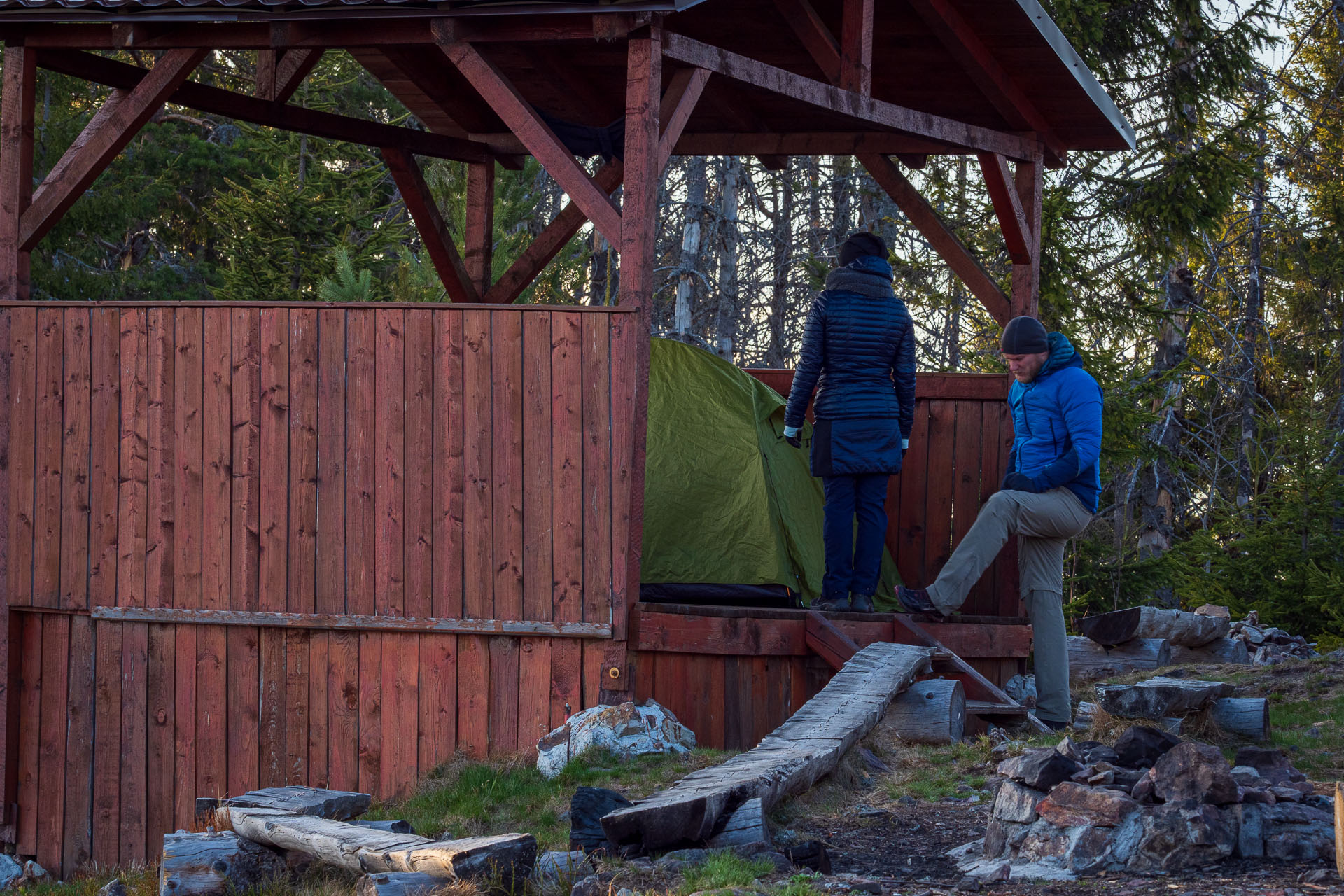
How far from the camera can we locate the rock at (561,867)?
4102mm

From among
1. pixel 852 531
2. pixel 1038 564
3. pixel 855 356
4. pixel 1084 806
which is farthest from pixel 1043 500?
pixel 1084 806

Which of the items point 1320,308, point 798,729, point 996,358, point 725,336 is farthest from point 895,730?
point 1320,308

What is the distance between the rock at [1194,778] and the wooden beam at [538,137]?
339cm

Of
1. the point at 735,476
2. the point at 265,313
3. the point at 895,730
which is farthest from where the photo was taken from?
the point at 735,476

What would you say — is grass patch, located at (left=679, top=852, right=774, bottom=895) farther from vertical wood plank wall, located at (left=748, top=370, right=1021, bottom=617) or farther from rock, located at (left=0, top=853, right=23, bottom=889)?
vertical wood plank wall, located at (left=748, top=370, right=1021, bottom=617)

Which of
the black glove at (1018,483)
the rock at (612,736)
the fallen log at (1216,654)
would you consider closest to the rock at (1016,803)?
the rock at (612,736)

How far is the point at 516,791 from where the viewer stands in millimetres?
5887

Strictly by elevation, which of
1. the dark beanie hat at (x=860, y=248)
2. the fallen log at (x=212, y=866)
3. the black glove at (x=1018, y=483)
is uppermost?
the dark beanie hat at (x=860, y=248)

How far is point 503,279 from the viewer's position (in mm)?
9492

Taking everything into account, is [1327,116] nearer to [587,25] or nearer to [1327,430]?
[1327,430]

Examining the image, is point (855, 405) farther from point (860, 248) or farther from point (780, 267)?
point (780, 267)

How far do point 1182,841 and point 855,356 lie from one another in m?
3.75

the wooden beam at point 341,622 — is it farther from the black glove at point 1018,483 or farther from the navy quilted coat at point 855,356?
the black glove at point 1018,483

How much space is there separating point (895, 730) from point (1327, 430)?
7666 mm
